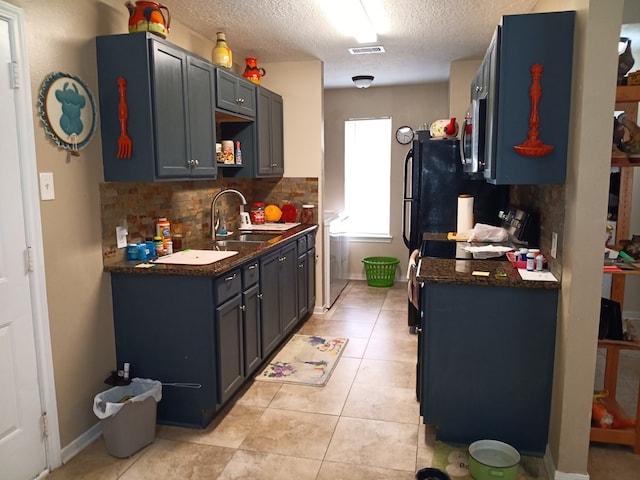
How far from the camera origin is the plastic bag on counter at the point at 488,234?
11.3ft

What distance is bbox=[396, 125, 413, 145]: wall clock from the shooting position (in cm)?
602

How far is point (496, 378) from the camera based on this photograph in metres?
2.47

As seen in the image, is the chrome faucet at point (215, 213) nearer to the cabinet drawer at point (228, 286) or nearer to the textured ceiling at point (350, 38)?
the cabinet drawer at point (228, 286)

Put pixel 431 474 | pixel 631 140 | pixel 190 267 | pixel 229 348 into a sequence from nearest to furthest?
1. pixel 431 474
2. pixel 631 140
3. pixel 190 267
4. pixel 229 348

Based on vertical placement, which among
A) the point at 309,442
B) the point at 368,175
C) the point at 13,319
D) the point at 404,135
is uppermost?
the point at 404,135

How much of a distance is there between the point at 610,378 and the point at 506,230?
3.89ft

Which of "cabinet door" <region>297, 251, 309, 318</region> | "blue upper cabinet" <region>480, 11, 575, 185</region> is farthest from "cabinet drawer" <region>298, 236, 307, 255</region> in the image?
"blue upper cabinet" <region>480, 11, 575, 185</region>

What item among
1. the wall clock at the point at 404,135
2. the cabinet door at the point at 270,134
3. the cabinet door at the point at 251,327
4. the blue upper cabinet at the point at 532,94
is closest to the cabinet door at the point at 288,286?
the cabinet door at the point at 251,327

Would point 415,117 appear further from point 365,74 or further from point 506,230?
point 506,230

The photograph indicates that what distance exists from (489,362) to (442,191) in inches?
79.1

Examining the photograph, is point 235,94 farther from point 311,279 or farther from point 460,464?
point 460,464

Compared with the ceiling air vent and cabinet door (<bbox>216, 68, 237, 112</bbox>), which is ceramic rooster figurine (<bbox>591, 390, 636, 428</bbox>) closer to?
cabinet door (<bbox>216, 68, 237, 112</bbox>)

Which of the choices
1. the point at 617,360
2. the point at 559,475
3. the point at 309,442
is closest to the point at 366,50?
the point at 617,360

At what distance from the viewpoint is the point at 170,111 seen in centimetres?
280
